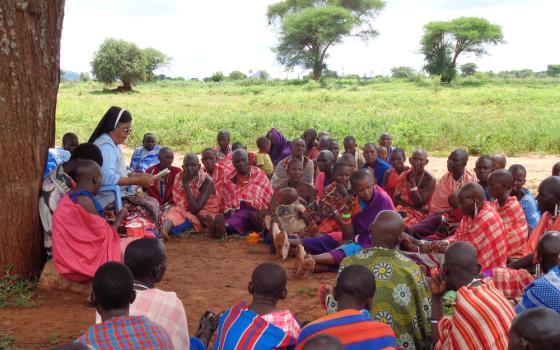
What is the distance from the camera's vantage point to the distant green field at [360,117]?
15703 millimetres

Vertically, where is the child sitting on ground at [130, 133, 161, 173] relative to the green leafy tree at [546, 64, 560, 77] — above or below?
below

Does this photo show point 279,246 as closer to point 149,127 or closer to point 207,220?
point 207,220

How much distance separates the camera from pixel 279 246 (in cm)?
631

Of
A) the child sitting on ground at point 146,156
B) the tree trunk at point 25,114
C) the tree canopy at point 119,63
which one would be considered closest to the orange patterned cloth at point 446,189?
the tree trunk at point 25,114

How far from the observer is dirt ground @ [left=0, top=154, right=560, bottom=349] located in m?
4.44

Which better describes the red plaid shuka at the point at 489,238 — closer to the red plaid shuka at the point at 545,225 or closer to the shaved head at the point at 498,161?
the red plaid shuka at the point at 545,225

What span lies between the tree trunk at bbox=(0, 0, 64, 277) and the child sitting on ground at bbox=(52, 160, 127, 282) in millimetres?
450

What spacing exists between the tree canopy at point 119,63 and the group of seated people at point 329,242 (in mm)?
28513

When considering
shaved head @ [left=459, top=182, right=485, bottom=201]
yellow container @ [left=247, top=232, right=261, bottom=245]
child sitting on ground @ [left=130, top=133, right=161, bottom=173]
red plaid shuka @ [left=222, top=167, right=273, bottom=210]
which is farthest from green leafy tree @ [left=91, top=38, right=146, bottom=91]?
shaved head @ [left=459, top=182, right=485, bottom=201]

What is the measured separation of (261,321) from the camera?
2895mm

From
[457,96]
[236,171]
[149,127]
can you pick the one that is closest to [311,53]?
[457,96]

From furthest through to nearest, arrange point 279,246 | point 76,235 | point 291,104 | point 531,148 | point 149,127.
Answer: point 291,104 < point 149,127 < point 531,148 < point 279,246 < point 76,235

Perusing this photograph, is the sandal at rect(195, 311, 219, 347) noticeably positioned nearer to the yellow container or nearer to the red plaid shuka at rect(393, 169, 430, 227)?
the yellow container

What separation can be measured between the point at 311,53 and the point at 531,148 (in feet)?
113
